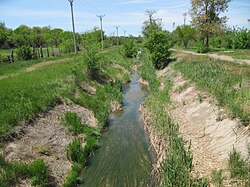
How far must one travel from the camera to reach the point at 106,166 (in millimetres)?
12133

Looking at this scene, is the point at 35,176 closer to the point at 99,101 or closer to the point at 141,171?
the point at 141,171

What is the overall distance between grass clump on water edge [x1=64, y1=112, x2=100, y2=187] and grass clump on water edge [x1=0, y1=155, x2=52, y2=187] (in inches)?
40.9

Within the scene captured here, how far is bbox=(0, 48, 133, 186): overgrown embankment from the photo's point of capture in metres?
9.72

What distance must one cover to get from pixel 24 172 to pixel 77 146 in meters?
3.31

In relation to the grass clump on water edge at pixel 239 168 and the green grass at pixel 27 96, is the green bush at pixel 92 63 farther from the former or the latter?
the grass clump on water edge at pixel 239 168

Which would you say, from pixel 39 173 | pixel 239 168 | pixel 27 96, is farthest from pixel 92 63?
pixel 239 168

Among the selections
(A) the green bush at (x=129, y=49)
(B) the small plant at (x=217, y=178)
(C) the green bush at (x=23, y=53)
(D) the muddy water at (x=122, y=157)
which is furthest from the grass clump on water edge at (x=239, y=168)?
(A) the green bush at (x=129, y=49)

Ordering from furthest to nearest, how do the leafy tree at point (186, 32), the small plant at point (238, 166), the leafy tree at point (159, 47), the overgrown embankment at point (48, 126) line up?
1. the leafy tree at point (186, 32)
2. the leafy tree at point (159, 47)
3. the overgrown embankment at point (48, 126)
4. the small plant at point (238, 166)

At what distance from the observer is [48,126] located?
1346 centimetres

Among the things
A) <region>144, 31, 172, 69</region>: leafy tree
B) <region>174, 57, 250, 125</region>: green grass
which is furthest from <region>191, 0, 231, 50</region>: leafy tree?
<region>174, 57, 250, 125</region>: green grass

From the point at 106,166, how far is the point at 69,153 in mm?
1958

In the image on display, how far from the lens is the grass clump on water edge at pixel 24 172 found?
876 cm

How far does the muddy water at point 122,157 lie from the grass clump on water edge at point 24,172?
204 cm

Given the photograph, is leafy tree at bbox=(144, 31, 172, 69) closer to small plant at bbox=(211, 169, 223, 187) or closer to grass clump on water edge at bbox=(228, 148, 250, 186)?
grass clump on water edge at bbox=(228, 148, 250, 186)
